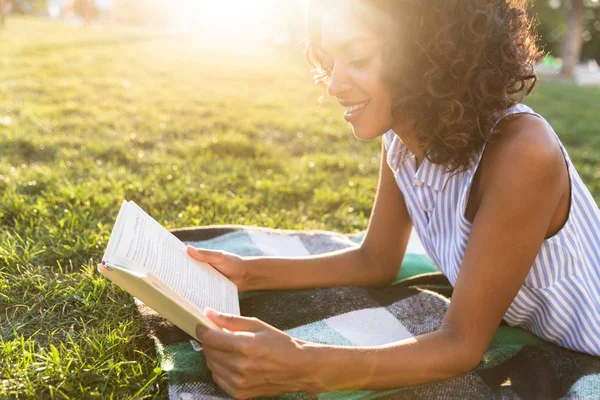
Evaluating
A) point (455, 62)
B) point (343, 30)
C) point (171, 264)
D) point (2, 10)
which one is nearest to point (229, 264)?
point (171, 264)

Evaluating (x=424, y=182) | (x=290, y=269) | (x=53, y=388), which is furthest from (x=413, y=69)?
(x=53, y=388)

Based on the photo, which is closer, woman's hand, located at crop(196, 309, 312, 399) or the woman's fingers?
woman's hand, located at crop(196, 309, 312, 399)

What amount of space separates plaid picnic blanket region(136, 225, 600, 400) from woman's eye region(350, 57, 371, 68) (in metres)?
0.89

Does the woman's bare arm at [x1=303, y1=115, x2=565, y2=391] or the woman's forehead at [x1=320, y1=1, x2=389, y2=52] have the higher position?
the woman's forehead at [x1=320, y1=1, x2=389, y2=52]

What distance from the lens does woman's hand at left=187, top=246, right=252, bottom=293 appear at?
6.58 feet

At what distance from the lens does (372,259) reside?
7.77ft

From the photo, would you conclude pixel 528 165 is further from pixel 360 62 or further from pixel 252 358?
pixel 252 358

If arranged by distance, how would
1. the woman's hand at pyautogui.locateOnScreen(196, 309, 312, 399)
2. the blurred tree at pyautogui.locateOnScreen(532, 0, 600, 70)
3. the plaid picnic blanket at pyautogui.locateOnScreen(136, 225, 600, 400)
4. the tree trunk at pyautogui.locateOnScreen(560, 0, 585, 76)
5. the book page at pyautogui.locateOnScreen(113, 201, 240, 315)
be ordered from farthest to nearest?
the blurred tree at pyautogui.locateOnScreen(532, 0, 600, 70) → the tree trunk at pyautogui.locateOnScreen(560, 0, 585, 76) → the plaid picnic blanket at pyautogui.locateOnScreen(136, 225, 600, 400) → the book page at pyautogui.locateOnScreen(113, 201, 240, 315) → the woman's hand at pyautogui.locateOnScreen(196, 309, 312, 399)

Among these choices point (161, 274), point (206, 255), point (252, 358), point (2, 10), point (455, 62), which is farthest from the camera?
point (2, 10)

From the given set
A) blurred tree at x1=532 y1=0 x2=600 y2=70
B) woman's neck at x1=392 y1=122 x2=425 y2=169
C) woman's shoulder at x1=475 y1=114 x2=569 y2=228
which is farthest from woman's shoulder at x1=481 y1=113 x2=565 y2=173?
blurred tree at x1=532 y1=0 x2=600 y2=70

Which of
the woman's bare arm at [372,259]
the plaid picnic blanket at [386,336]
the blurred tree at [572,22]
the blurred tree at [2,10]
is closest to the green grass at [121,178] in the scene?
the plaid picnic blanket at [386,336]

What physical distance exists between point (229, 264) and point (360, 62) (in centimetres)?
84

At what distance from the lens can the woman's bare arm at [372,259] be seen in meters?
2.25

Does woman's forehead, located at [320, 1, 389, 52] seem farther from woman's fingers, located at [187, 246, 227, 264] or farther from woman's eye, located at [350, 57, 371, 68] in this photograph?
woman's fingers, located at [187, 246, 227, 264]
